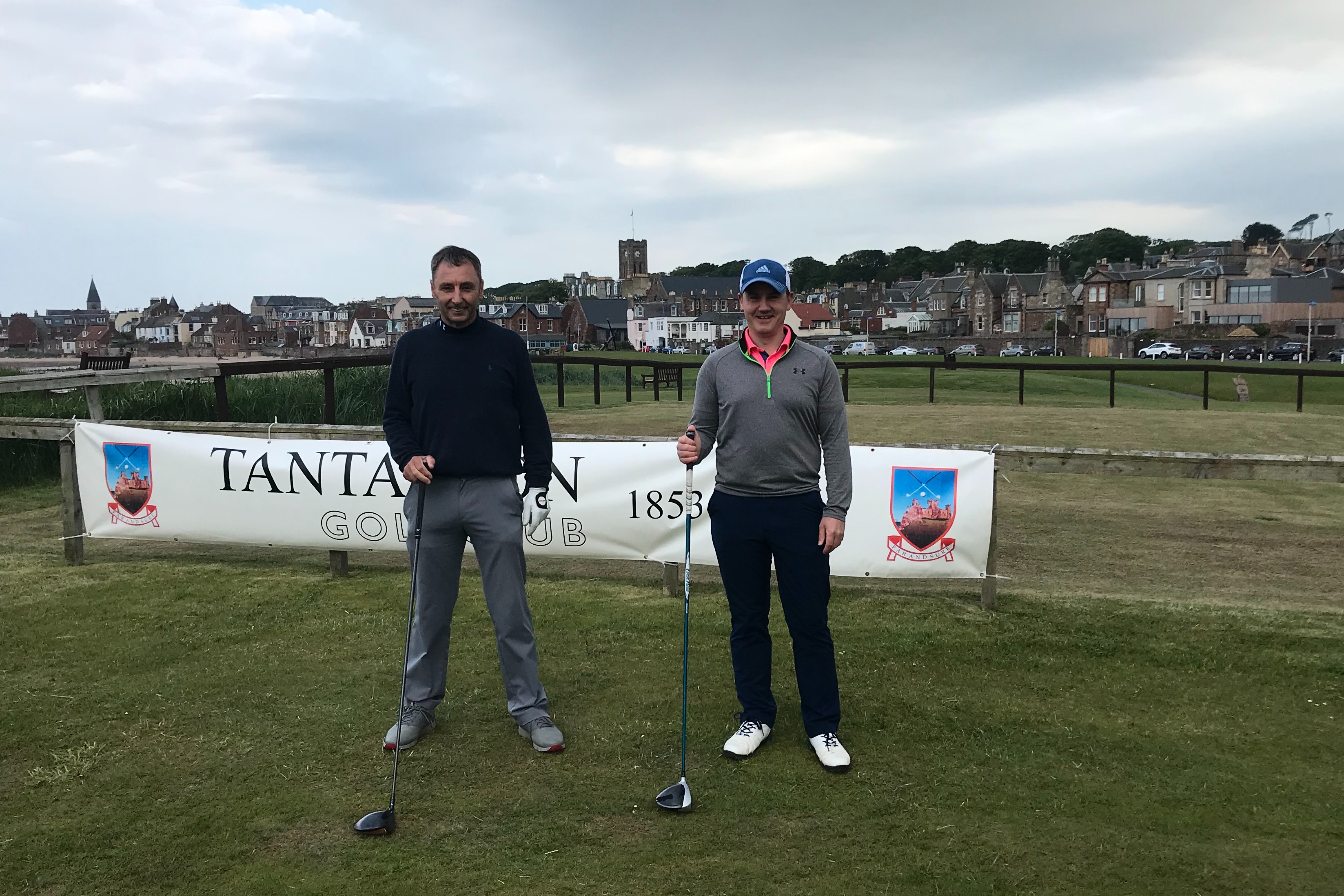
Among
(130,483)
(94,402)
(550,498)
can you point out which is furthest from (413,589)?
(94,402)

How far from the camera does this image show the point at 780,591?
4.70 m

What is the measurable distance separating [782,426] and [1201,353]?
84.6m

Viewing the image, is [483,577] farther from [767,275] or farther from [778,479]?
[767,275]

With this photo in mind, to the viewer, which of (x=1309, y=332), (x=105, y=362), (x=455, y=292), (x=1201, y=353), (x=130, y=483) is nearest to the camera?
(x=455, y=292)

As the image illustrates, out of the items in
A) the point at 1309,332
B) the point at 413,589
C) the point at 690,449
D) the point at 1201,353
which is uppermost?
the point at 690,449

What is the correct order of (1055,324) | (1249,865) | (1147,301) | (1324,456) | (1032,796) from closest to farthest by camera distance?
(1249,865) → (1032,796) → (1324,456) → (1055,324) → (1147,301)

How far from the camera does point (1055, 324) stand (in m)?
100

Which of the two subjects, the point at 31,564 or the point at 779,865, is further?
the point at 31,564

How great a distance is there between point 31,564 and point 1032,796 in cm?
820

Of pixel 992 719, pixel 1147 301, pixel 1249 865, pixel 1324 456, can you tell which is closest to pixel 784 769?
pixel 992 719

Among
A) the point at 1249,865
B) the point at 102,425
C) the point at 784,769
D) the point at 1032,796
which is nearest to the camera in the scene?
the point at 1249,865

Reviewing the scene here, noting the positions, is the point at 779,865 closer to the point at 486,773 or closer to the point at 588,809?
the point at 588,809

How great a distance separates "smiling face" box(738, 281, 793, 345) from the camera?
180 inches

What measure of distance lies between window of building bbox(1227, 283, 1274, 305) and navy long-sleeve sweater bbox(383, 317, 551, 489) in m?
111
